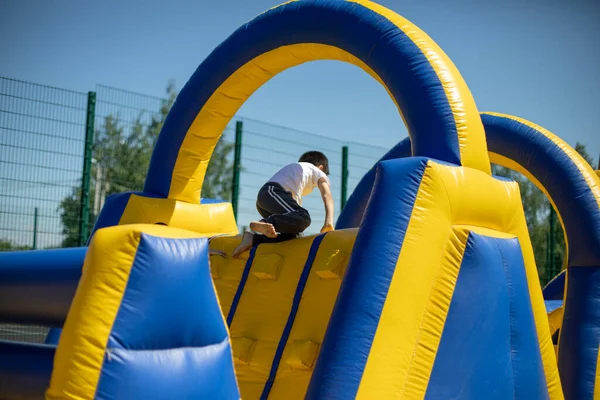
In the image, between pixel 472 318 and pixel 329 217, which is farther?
pixel 329 217

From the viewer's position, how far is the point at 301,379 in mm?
3934

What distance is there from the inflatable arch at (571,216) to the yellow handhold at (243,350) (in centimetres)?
241

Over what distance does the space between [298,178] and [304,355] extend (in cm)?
135

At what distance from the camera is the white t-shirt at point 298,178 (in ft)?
15.7

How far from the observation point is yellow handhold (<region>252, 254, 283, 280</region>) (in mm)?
4406

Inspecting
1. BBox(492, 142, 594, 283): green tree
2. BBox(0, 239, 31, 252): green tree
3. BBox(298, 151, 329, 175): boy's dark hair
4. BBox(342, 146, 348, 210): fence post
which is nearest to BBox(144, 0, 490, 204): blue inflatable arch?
BBox(298, 151, 329, 175): boy's dark hair

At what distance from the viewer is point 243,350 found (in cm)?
429

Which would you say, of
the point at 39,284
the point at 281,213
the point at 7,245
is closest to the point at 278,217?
the point at 281,213

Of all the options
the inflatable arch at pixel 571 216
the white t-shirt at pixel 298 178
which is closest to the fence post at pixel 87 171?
the white t-shirt at pixel 298 178

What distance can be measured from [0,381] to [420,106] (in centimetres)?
236

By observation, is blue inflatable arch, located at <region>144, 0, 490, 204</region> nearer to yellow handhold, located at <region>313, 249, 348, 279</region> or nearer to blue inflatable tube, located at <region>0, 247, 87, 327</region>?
yellow handhold, located at <region>313, 249, 348, 279</region>

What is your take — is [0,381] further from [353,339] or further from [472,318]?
[472,318]

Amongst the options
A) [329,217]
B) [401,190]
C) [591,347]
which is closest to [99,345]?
[401,190]

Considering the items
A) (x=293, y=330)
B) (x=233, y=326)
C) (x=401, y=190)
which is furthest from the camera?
(x=233, y=326)
